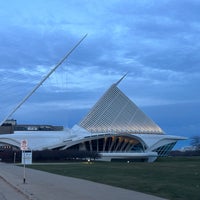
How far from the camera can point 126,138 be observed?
335ft

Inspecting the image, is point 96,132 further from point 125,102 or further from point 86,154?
point 86,154

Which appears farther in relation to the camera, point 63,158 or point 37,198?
point 63,158

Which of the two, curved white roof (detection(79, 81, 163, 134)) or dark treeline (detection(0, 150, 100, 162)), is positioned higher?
curved white roof (detection(79, 81, 163, 134))

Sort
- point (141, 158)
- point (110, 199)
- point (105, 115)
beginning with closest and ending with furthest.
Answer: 1. point (110, 199)
2. point (141, 158)
3. point (105, 115)

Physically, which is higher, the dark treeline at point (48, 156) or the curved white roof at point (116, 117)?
the curved white roof at point (116, 117)

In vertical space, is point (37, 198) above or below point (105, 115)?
below

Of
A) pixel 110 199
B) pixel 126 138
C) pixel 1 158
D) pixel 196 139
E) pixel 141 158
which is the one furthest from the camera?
pixel 196 139

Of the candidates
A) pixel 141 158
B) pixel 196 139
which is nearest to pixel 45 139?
pixel 141 158

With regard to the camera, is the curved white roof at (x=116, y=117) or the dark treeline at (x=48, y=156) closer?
the dark treeline at (x=48, y=156)

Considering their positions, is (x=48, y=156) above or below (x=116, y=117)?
below

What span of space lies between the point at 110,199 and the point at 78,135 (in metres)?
85.8

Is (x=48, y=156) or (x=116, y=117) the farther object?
(x=116, y=117)

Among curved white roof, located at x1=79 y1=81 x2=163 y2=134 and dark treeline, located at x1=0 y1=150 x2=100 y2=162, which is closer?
dark treeline, located at x1=0 y1=150 x2=100 y2=162

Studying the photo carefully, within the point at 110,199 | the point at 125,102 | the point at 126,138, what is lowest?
the point at 110,199
